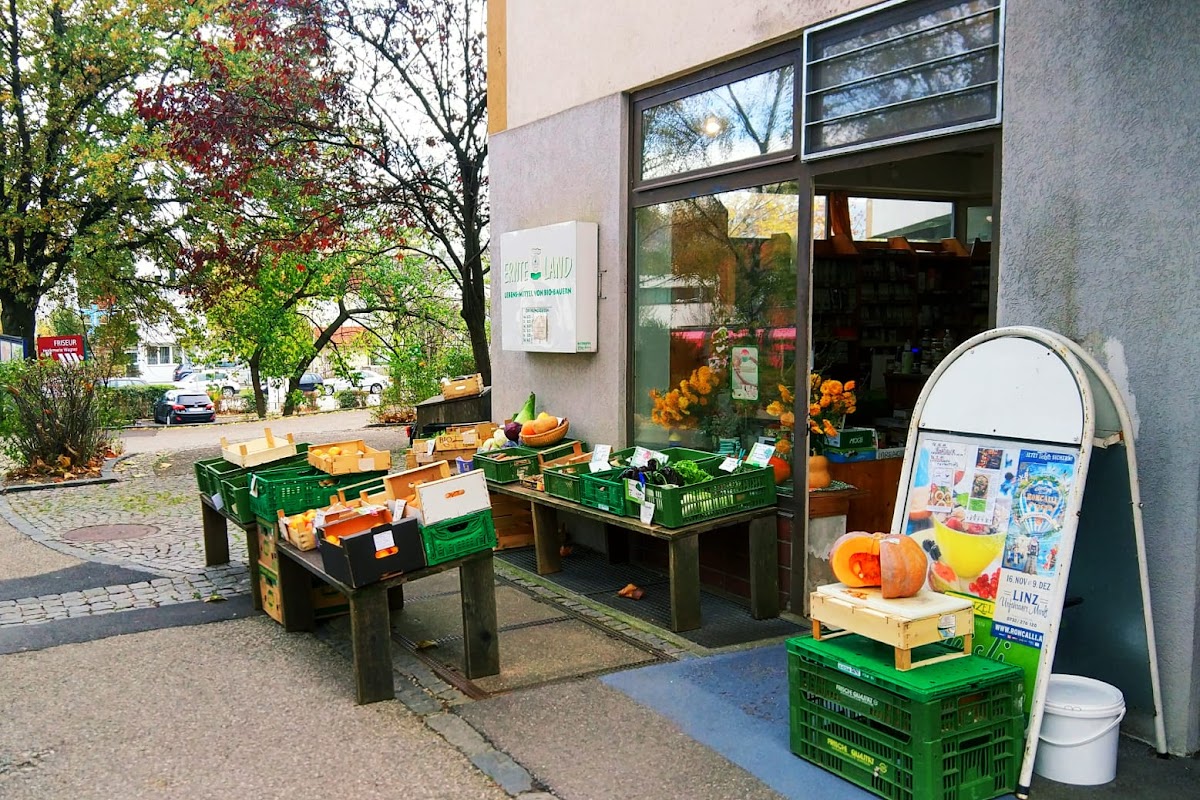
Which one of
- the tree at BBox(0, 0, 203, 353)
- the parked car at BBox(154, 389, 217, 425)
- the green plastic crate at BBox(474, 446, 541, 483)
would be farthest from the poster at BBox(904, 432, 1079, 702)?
the parked car at BBox(154, 389, 217, 425)

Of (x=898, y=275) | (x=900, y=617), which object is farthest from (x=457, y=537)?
(x=898, y=275)

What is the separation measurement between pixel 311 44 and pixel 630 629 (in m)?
10.2

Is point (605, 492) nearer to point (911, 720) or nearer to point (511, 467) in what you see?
point (511, 467)

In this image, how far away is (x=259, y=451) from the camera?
728cm

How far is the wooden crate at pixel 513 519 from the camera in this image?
27.9ft

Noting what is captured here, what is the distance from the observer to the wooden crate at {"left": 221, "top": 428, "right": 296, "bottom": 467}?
23.6ft

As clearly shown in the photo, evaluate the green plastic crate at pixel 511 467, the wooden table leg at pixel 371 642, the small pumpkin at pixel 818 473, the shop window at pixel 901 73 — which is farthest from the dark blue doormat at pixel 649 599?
the shop window at pixel 901 73

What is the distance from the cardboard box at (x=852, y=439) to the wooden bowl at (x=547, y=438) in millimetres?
2603

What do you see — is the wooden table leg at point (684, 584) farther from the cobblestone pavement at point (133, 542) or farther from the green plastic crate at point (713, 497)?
the cobblestone pavement at point (133, 542)

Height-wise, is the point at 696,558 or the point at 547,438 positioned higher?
the point at 547,438

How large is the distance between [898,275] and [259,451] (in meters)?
6.32

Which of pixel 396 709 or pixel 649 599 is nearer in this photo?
pixel 396 709

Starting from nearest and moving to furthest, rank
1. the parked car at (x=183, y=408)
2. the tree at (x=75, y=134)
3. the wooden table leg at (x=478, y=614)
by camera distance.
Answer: the wooden table leg at (x=478, y=614) → the tree at (x=75, y=134) → the parked car at (x=183, y=408)

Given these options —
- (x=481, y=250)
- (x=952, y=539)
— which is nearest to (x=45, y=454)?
(x=481, y=250)
